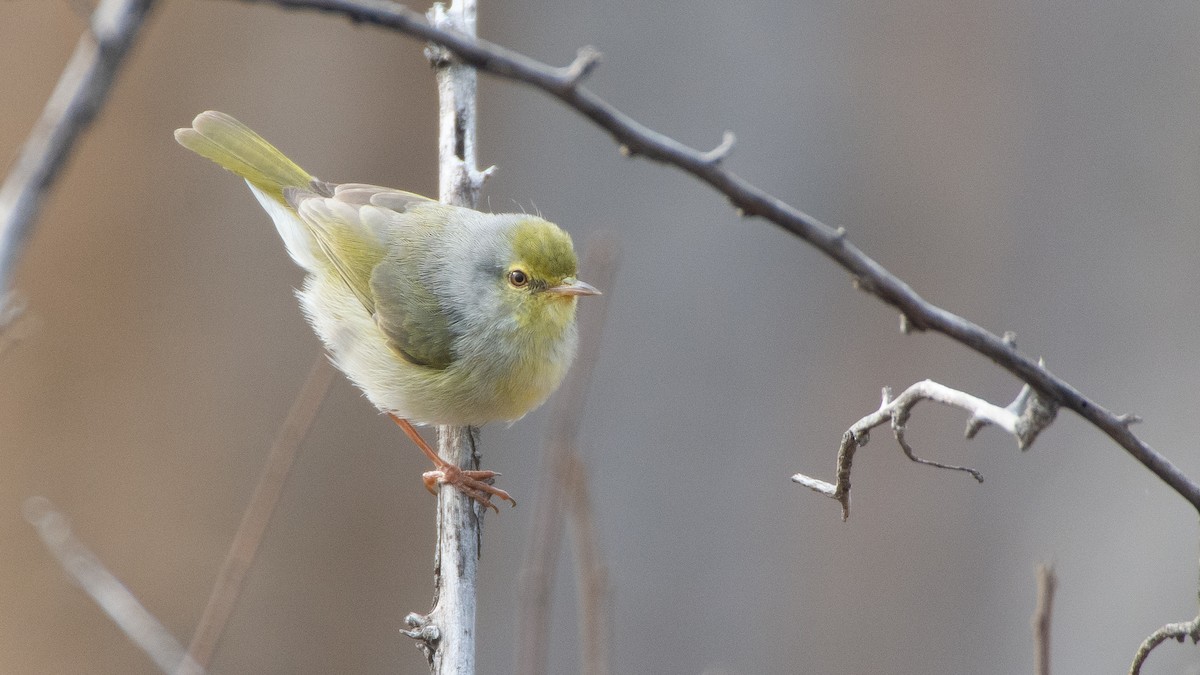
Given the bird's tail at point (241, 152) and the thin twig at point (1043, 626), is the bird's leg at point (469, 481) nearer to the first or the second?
the bird's tail at point (241, 152)

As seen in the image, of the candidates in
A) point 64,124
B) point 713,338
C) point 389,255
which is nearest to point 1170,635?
point 64,124

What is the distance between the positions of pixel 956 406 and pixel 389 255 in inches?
119

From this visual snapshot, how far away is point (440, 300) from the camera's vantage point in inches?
153

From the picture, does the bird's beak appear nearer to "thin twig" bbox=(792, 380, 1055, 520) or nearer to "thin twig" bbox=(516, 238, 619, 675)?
"thin twig" bbox=(516, 238, 619, 675)

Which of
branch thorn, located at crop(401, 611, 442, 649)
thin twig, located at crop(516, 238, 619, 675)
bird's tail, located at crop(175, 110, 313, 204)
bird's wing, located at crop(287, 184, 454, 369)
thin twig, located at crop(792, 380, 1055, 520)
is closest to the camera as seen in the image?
thin twig, located at crop(792, 380, 1055, 520)

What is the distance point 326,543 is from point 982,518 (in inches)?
154

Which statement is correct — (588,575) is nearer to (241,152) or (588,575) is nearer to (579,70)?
(579,70)

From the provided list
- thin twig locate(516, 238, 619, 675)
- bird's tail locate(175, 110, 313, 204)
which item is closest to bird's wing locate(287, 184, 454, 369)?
bird's tail locate(175, 110, 313, 204)

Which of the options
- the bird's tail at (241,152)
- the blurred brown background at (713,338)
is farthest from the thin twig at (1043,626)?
the blurred brown background at (713,338)

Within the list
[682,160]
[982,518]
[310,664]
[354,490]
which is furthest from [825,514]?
[682,160]

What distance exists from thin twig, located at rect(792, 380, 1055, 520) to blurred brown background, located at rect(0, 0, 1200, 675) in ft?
12.7

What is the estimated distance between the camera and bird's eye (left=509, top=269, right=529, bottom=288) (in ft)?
12.3

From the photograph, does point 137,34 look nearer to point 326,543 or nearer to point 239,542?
point 239,542

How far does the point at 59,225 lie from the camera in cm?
527
